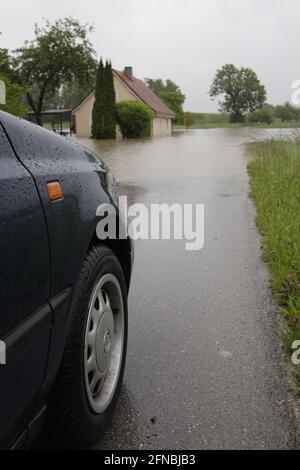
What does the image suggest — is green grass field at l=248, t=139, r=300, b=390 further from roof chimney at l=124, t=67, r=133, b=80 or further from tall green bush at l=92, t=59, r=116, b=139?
roof chimney at l=124, t=67, r=133, b=80

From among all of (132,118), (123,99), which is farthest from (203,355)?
(123,99)

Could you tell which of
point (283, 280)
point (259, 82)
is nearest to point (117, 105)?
point (283, 280)

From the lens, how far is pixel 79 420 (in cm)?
194

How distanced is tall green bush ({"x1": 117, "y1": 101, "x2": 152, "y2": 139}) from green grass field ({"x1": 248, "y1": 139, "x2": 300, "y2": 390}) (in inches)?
1110

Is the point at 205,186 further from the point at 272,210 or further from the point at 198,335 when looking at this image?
the point at 198,335

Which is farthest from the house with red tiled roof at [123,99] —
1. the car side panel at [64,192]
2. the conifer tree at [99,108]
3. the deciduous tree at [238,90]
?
the deciduous tree at [238,90]

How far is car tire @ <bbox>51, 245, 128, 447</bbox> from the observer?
74.8 inches

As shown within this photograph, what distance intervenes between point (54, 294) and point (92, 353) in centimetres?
50

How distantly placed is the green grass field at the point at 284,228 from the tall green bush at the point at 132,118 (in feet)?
92.5

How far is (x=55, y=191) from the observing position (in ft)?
5.98

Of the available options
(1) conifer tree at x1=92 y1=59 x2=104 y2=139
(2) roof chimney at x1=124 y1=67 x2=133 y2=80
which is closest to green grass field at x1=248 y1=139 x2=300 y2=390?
(1) conifer tree at x1=92 y1=59 x2=104 y2=139

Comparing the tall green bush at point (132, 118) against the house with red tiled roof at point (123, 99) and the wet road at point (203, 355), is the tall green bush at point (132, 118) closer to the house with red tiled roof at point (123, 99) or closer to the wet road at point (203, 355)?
the house with red tiled roof at point (123, 99)

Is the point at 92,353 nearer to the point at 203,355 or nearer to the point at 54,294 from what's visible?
the point at 54,294

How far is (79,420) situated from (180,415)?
626mm
